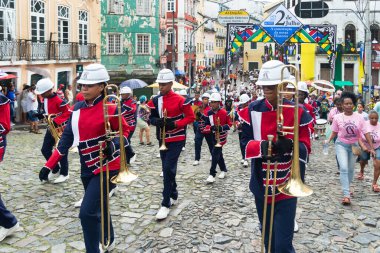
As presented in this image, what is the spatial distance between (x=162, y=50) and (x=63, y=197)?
133 feet

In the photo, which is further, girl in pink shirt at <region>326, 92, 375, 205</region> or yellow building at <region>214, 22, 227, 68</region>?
yellow building at <region>214, 22, 227, 68</region>

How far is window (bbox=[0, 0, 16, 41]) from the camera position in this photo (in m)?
21.2

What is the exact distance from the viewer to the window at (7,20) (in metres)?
21.2

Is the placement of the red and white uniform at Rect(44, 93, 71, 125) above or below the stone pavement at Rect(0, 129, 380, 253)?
above

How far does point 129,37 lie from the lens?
1622 inches

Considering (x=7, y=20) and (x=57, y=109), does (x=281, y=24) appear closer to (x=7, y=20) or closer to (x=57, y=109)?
(x=57, y=109)

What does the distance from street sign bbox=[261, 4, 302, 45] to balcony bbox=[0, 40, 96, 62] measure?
1150 cm

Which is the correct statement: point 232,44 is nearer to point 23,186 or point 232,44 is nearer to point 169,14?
point 23,186

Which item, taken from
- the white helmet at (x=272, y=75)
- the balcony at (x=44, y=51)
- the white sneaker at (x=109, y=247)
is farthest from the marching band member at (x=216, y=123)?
the balcony at (x=44, y=51)

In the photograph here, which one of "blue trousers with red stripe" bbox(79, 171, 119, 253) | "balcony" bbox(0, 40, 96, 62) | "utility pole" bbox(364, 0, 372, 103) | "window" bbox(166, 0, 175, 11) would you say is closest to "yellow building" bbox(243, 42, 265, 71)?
"window" bbox(166, 0, 175, 11)

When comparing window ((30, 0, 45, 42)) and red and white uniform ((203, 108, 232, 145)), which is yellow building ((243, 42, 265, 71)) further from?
red and white uniform ((203, 108, 232, 145))

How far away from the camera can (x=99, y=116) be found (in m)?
5.09

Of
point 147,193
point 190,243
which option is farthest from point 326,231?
point 147,193

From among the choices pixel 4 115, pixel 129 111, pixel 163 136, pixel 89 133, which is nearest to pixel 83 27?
pixel 129 111
